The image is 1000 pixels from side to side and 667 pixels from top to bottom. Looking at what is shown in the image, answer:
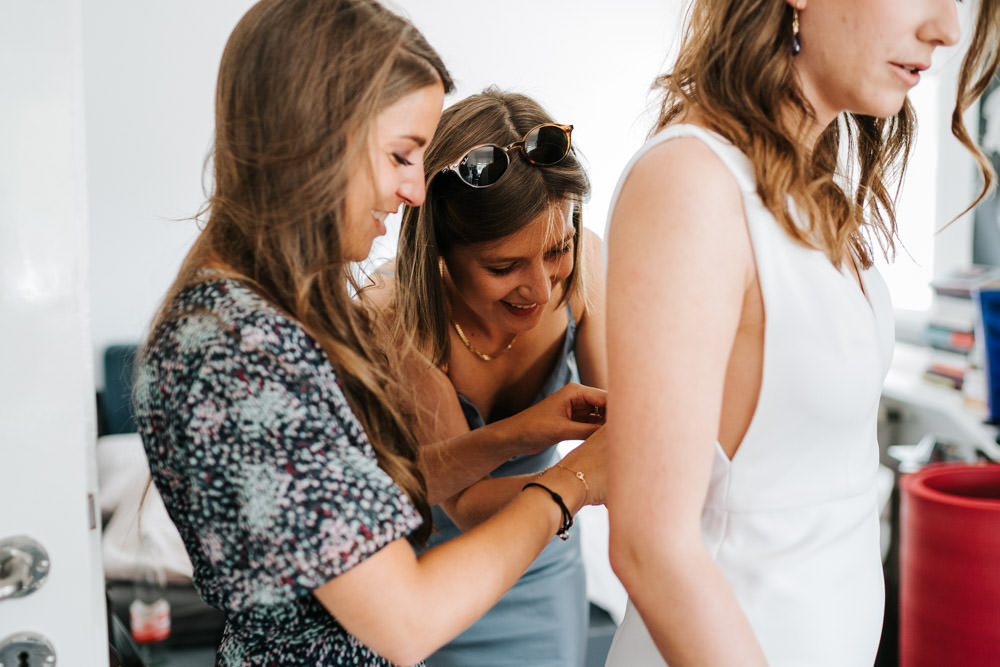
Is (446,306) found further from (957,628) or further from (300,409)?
(957,628)

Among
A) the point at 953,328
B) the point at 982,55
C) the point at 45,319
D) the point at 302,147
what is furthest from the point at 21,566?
the point at 953,328

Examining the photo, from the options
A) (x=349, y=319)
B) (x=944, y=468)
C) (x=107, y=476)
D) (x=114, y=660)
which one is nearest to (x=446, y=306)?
(x=349, y=319)

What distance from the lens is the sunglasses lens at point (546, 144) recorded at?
4.10 feet

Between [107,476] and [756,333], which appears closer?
[756,333]

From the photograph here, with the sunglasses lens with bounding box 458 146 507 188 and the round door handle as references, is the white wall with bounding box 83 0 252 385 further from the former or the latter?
the round door handle

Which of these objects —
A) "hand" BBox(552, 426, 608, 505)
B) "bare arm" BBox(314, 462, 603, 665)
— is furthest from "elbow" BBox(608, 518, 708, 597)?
"hand" BBox(552, 426, 608, 505)

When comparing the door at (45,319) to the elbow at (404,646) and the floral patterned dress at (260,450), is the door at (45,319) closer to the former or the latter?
the floral patterned dress at (260,450)

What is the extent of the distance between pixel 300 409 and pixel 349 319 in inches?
6.3

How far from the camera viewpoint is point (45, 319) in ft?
2.67

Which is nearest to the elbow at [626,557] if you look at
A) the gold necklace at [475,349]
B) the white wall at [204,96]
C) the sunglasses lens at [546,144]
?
the sunglasses lens at [546,144]

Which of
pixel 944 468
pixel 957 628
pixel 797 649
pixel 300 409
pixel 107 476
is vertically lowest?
pixel 107 476

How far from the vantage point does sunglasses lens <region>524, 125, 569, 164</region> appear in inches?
49.2

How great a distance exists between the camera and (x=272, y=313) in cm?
71

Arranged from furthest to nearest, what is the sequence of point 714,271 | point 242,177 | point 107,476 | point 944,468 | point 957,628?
point 107,476 → point 944,468 → point 957,628 → point 242,177 → point 714,271
